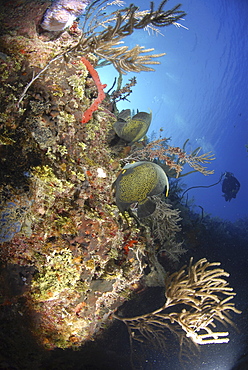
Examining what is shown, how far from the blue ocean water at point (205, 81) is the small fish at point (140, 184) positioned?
2112 cm

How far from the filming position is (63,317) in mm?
2902

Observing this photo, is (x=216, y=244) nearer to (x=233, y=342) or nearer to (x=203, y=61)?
(x=233, y=342)

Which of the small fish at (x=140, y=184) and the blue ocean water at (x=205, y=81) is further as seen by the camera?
the blue ocean water at (x=205, y=81)

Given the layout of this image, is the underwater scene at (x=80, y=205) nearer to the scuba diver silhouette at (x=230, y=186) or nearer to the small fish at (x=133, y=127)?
the small fish at (x=133, y=127)

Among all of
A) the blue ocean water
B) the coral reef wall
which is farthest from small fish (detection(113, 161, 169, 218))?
the blue ocean water

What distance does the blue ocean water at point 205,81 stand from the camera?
113 ft

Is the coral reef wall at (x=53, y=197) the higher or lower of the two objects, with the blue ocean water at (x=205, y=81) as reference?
lower

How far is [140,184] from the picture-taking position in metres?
2.96

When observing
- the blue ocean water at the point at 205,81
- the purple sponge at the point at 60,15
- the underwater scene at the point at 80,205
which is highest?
the blue ocean water at the point at 205,81

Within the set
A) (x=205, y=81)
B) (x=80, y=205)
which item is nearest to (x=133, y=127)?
(x=80, y=205)

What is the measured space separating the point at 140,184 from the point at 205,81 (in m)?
57.9

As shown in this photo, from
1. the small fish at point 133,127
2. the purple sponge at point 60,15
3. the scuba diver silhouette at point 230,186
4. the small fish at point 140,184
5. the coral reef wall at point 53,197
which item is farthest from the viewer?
the scuba diver silhouette at point 230,186

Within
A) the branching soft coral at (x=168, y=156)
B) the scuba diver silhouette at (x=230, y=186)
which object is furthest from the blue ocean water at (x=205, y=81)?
the branching soft coral at (x=168, y=156)

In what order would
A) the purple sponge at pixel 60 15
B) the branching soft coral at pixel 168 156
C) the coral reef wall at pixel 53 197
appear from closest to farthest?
the coral reef wall at pixel 53 197 < the purple sponge at pixel 60 15 < the branching soft coral at pixel 168 156
